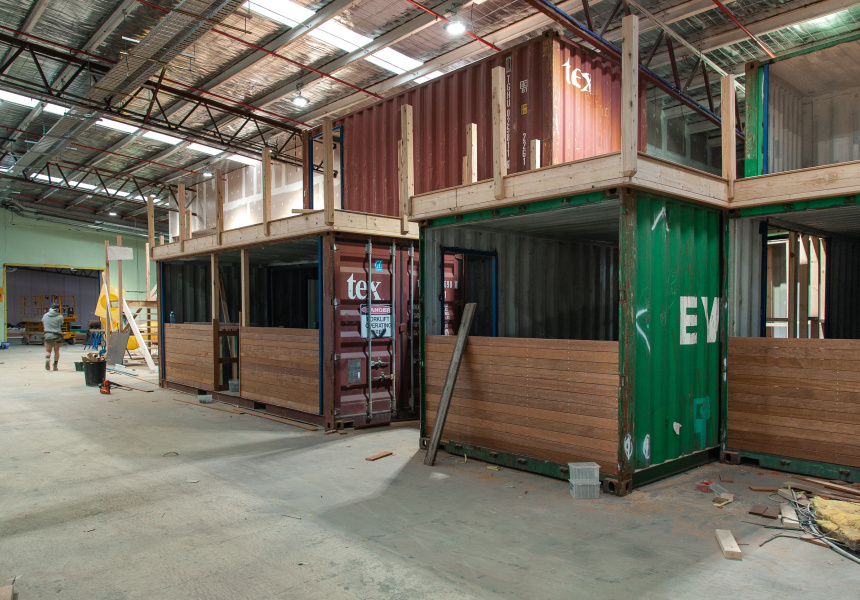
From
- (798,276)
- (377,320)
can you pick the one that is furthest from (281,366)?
(798,276)

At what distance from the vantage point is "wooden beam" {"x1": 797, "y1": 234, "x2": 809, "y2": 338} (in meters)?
8.54

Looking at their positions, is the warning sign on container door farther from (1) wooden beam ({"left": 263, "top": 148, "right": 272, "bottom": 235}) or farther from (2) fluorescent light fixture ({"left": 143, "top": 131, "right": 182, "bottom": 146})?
(2) fluorescent light fixture ({"left": 143, "top": 131, "right": 182, "bottom": 146})

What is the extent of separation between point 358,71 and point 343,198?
384 centimetres

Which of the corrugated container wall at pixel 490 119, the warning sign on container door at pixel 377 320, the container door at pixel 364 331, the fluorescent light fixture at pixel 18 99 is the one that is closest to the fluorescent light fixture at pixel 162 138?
the fluorescent light fixture at pixel 18 99

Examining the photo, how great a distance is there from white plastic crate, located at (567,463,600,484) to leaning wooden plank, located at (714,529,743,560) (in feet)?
3.81

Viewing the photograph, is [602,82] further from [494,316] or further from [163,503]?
[163,503]

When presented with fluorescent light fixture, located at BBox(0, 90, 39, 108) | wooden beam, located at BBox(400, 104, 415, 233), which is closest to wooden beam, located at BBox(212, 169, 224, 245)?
wooden beam, located at BBox(400, 104, 415, 233)

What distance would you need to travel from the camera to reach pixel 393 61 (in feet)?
43.8

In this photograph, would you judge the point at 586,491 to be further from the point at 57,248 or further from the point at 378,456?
the point at 57,248

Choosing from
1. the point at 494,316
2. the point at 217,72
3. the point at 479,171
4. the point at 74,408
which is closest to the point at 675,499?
the point at 494,316

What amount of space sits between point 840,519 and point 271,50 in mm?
13076

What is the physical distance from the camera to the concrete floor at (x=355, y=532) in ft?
12.2

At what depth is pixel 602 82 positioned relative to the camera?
10.5 meters

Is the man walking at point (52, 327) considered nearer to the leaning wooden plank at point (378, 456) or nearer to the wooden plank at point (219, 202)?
the wooden plank at point (219, 202)
